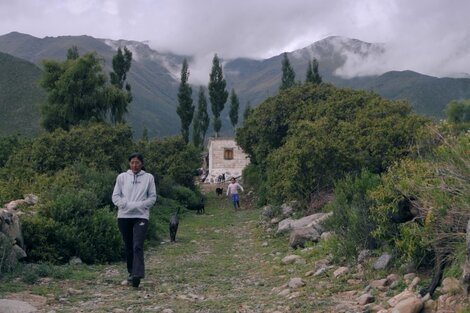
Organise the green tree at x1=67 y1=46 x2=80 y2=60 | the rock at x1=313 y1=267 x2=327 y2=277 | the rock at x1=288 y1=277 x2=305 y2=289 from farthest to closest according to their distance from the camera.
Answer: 1. the green tree at x1=67 y1=46 x2=80 y2=60
2. the rock at x1=313 y1=267 x2=327 y2=277
3. the rock at x1=288 y1=277 x2=305 y2=289

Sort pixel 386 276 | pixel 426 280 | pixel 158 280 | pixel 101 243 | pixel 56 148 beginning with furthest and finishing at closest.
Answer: pixel 56 148 < pixel 101 243 < pixel 158 280 < pixel 386 276 < pixel 426 280

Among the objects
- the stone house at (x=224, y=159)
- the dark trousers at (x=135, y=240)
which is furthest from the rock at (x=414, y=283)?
the stone house at (x=224, y=159)

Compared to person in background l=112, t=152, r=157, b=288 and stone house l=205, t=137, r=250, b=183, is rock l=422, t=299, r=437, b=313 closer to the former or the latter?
person in background l=112, t=152, r=157, b=288

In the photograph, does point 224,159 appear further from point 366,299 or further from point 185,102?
point 366,299

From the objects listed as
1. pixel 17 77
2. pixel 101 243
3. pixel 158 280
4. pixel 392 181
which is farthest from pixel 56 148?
pixel 17 77

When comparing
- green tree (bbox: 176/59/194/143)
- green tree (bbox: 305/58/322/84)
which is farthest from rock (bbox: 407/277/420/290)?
green tree (bbox: 176/59/194/143)

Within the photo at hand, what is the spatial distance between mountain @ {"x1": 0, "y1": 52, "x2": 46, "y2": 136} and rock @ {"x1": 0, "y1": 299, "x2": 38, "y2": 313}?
175 feet

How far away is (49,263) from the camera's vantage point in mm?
9742

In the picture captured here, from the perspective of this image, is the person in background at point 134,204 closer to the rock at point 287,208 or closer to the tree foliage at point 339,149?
the tree foliage at point 339,149

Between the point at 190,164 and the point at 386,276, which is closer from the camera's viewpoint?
the point at 386,276

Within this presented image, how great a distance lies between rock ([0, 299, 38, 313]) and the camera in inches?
262

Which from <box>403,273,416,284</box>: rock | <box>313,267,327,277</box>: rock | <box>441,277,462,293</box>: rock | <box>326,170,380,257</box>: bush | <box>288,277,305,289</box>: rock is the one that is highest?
<box>326,170,380,257</box>: bush

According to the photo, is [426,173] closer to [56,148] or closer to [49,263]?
[49,263]

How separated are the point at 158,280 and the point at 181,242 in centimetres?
617
